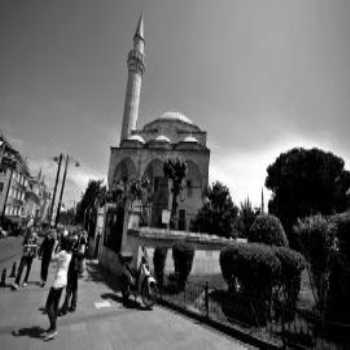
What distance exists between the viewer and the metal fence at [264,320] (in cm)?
461

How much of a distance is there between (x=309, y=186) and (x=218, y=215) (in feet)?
48.8

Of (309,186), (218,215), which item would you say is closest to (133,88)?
(218,215)

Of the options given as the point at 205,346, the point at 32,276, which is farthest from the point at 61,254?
the point at 32,276

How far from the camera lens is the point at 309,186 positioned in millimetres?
28391

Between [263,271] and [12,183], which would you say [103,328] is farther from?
[12,183]

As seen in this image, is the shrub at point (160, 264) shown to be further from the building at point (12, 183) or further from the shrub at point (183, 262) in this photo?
the building at point (12, 183)

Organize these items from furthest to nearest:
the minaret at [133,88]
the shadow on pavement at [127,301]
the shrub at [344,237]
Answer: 1. the minaret at [133,88]
2. the shadow on pavement at [127,301]
3. the shrub at [344,237]

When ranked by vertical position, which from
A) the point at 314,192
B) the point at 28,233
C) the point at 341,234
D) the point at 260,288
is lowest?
the point at 260,288

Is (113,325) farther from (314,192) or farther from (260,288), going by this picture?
(314,192)

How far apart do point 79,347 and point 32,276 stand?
7.04m

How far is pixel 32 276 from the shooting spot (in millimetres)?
9227

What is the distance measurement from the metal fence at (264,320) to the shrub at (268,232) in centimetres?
239

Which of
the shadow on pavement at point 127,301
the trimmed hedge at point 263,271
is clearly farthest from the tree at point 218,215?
the shadow on pavement at point 127,301

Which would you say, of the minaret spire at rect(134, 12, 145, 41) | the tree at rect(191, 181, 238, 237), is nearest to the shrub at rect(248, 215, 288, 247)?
the tree at rect(191, 181, 238, 237)
